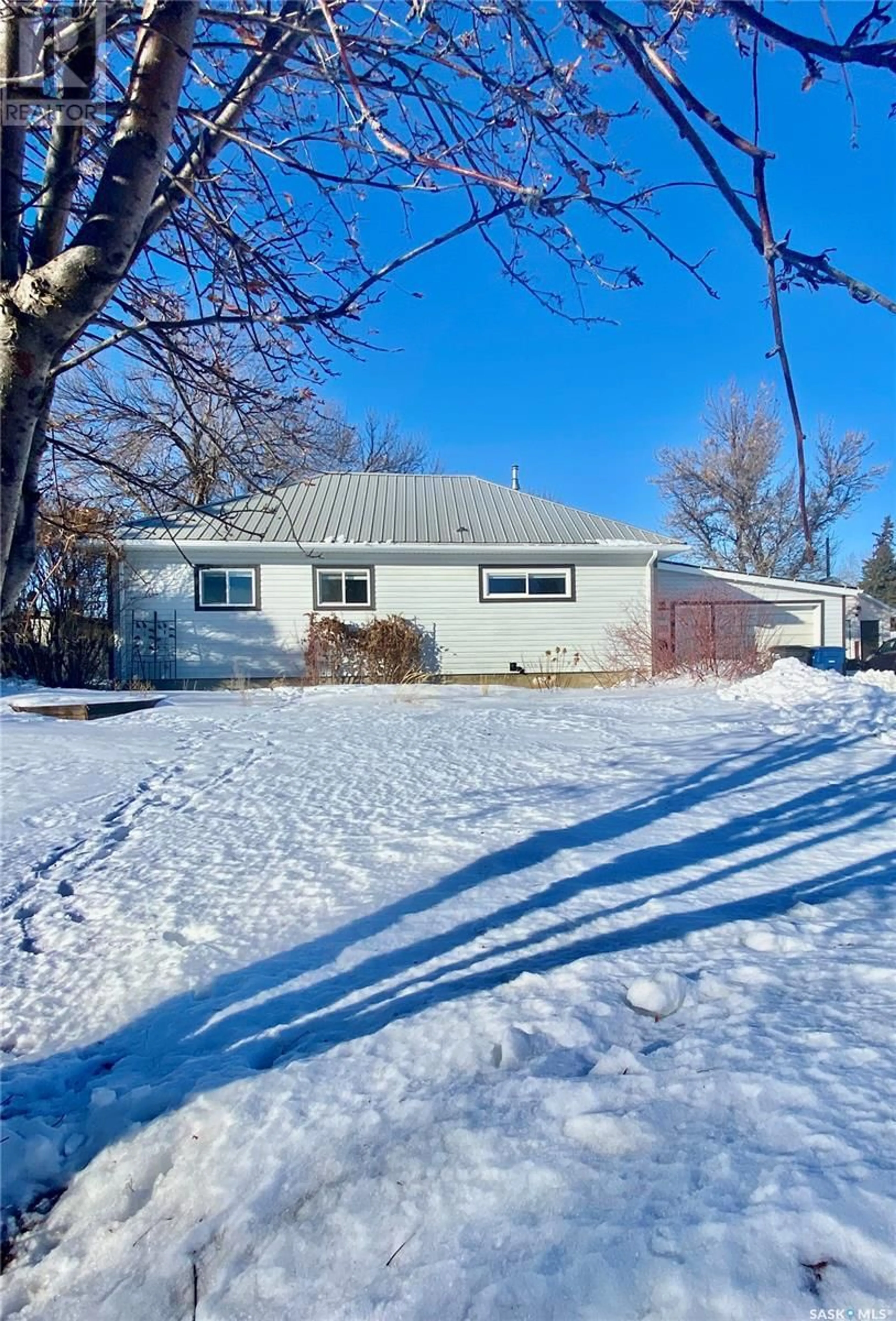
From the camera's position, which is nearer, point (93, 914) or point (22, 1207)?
point (22, 1207)

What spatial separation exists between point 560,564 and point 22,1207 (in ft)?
45.4

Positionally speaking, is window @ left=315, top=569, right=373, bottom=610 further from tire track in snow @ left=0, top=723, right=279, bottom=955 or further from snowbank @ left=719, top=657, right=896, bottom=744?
tire track in snow @ left=0, top=723, right=279, bottom=955

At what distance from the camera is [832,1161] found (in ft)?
4.63

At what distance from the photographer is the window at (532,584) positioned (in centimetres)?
1459

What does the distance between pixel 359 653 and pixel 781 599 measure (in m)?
10.4

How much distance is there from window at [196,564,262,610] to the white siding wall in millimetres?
107

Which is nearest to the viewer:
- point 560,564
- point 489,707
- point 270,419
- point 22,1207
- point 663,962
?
point 22,1207

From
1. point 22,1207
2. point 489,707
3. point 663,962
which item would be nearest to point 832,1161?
point 663,962

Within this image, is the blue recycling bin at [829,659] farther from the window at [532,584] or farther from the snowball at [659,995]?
the snowball at [659,995]

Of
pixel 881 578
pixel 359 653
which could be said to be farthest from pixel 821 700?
pixel 881 578

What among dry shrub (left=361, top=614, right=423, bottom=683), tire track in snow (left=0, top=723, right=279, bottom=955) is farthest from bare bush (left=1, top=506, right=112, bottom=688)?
tire track in snow (left=0, top=723, right=279, bottom=955)

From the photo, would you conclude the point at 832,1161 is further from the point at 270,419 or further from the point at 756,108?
the point at 270,419

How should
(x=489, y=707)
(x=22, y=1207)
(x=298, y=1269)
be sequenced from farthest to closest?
(x=489, y=707), (x=22, y=1207), (x=298, y=1269)

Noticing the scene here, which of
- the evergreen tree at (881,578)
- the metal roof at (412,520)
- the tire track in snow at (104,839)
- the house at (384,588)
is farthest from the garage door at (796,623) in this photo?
the evergreen tree at (881,578)
